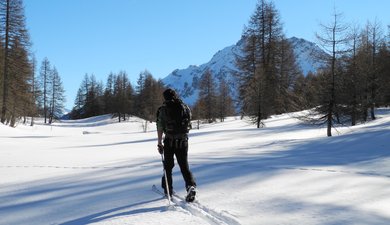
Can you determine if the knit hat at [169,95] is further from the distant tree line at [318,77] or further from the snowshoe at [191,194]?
the distant tree line at [318,77]

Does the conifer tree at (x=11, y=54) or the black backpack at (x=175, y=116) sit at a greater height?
the conifer tree at (x=11, y=54)

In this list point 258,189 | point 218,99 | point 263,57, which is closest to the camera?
point 258,189

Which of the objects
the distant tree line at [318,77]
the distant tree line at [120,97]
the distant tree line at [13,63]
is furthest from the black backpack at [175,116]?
the distant tree line at [120,97]

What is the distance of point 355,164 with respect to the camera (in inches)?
439

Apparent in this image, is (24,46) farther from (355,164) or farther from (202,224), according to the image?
(202,224)

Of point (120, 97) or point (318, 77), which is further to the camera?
point (120, 97)

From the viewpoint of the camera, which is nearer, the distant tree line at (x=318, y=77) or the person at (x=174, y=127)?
the person at (x=174, y=127)

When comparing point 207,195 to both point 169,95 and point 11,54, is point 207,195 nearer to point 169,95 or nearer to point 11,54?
point 169,95

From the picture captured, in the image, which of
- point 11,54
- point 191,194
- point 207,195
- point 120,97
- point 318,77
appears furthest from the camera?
point 120,97

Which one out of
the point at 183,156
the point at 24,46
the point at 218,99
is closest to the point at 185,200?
the point at 183,156

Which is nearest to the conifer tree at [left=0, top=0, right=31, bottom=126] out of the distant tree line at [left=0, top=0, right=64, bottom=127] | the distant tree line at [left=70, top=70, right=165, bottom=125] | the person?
the distant tree line at [left=0, top=0, right=64, bottom=127]

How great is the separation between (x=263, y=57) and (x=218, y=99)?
810 inches

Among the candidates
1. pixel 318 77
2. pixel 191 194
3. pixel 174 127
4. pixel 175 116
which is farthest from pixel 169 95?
pixel 318 77

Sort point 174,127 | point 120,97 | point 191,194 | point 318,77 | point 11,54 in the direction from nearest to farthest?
point 191,194 < point 174,127 < point 318,77 < point 11,54 < point 120,97
